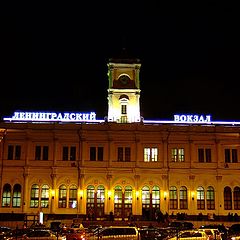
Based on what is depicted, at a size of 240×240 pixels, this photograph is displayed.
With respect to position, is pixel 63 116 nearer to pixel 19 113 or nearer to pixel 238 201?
pixel 19 113

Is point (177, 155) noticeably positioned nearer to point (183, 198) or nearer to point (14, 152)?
point (183, 198)

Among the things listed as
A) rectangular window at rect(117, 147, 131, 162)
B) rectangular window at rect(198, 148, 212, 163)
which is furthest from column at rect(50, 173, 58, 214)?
rectangular window at rect(198, 148, 212, 163)

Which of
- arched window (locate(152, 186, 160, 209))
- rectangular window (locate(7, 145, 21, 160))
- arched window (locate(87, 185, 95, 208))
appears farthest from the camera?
rectangular window (locate(7, 145, 21, 160))

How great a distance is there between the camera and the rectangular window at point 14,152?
66250 millimetres

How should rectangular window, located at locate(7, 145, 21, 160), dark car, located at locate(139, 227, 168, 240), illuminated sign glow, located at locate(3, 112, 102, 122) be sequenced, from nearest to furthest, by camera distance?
dark car, located at locate(139, 227, 168, 240) → rectangular window, located at locate(7, 145, 21, 160) → illuminated sign glow, located at locate(3, 112, 102, 122)

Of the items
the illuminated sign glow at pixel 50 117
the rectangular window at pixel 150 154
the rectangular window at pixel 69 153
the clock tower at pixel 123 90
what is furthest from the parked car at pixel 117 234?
the clock tower at pixel 123 90

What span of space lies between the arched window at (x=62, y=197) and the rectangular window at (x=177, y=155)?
14.6 metres

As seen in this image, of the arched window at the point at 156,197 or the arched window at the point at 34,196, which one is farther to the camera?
the arched window at the point at 156,197

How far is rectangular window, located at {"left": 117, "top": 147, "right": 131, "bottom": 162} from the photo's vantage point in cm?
6656

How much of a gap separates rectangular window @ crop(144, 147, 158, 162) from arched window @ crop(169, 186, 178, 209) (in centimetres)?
434

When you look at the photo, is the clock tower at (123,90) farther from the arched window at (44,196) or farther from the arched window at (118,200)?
the arched window at (44,196)

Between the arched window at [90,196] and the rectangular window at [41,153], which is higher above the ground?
the rectangular window at [41,153]

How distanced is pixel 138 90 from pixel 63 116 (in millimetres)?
11623

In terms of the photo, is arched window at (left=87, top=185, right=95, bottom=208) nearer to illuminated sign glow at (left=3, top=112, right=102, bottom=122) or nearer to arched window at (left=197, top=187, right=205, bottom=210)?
illuminated sign glow at (left=3, top=112, right=102, bottom=122)
